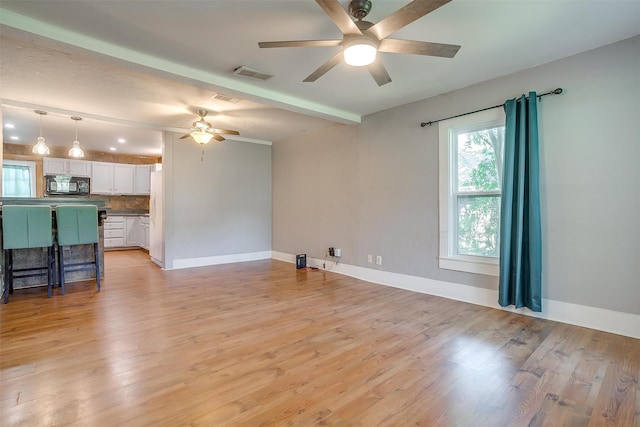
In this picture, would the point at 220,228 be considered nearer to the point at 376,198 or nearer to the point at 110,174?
the point at 376,198

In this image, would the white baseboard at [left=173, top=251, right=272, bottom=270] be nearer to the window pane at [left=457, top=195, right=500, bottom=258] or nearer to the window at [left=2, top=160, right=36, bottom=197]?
the window pane at [left=457, top=195, right=500, bottom=258]

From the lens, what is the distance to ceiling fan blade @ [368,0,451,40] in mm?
1667

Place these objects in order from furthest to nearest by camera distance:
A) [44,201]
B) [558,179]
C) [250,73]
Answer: [44,201]
[250,73]
[558,179]

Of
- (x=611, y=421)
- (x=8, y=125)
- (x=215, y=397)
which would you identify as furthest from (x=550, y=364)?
(x=8, y=125)

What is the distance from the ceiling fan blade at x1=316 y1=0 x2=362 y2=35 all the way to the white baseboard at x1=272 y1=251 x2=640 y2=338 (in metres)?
3.11

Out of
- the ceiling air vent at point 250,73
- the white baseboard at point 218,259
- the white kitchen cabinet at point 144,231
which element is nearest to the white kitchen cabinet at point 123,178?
the white kitchen cabinet at point 144,231

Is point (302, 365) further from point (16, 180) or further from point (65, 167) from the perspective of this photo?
point (16, 180)

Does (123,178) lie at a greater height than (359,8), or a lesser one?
lesser

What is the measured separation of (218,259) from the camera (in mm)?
6234

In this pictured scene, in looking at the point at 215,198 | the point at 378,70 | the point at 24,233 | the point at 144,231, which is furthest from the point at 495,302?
the point at 144,231

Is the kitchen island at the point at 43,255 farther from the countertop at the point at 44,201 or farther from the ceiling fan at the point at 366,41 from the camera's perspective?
the ceiling fan at the point at 366,41

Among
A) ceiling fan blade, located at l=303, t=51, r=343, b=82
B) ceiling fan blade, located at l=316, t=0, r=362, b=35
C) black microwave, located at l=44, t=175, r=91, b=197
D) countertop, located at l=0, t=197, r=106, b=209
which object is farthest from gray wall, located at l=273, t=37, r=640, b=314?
black microwave, located at l=44, t=175, r=91, b=197

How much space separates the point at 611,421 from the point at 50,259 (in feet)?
18.6

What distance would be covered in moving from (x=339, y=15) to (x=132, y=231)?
8294 mm
